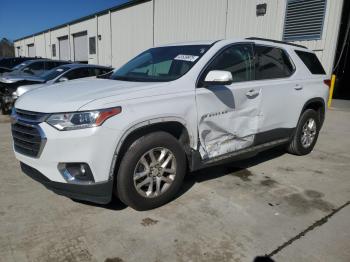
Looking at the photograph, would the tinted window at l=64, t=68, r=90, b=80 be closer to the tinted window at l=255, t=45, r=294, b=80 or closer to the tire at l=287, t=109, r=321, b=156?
the tinted window at l=255, t=45, r=294, b=80

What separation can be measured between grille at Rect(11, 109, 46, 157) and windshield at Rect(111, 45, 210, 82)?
48.4 inches

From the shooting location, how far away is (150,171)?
10.6ft

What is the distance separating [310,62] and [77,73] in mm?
6091

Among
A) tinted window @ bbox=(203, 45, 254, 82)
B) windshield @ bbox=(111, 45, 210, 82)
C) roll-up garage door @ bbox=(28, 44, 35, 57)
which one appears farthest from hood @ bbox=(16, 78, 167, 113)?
roll-up garage door @ bbox=(28, 44, 35, 57)

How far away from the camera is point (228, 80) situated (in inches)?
133

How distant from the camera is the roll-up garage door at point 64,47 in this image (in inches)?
1244

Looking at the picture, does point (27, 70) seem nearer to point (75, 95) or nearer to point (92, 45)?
point (75, 95)

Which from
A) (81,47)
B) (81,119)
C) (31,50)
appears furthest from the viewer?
(31,50)

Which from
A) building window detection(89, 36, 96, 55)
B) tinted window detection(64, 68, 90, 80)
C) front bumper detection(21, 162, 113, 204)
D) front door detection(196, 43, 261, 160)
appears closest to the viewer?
front bumper detection(21, 162, 113, 204)

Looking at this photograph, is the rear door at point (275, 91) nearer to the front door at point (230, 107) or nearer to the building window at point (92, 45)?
the front door at point (230, 107)

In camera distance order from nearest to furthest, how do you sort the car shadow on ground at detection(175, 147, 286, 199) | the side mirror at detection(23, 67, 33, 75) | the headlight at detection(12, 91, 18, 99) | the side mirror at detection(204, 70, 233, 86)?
the side mirror at detection(204, 70, 233, 86), the car shadow on ground at detection(175, 147, 286, 199), the headlight at detection(12, 91, 18, 99), the side mirror at detection(23, 67, 33, 75)

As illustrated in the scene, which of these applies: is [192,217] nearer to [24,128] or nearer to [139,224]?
[139,224]

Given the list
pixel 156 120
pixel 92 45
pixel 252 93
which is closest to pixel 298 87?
pixel 252 93

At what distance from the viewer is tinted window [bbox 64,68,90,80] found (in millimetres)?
8609
